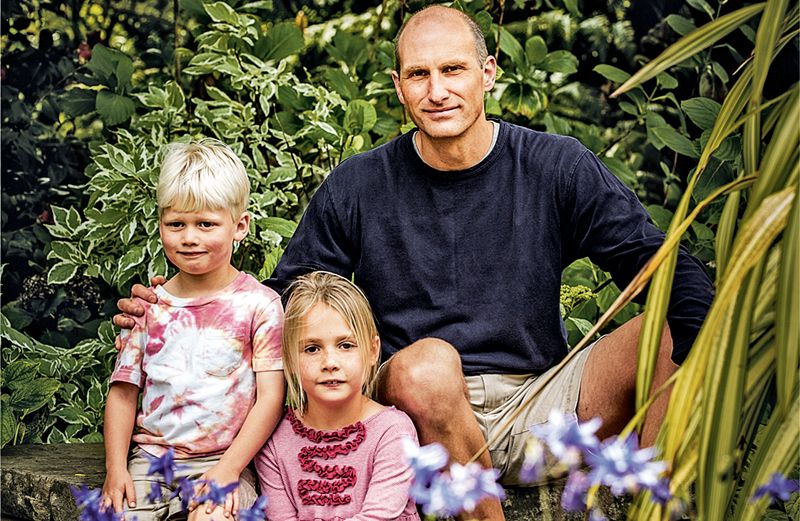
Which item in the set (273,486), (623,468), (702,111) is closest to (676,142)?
(702,111)

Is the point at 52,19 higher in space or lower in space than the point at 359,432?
higher

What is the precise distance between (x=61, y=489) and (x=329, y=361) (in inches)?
28.6

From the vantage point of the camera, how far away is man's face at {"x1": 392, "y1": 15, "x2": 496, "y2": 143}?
222 centimetres

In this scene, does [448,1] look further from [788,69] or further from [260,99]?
[788,69]

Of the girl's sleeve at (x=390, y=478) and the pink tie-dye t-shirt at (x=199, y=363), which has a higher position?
the pink tie-dye t-shirt at (x=199, y=363)

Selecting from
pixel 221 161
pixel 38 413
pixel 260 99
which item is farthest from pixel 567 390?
pixel 38 413

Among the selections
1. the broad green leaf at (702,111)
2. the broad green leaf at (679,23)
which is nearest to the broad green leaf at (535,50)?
the broad green leaf at (679,23)

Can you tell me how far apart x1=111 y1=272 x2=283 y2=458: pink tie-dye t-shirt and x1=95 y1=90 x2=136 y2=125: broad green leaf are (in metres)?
1.12

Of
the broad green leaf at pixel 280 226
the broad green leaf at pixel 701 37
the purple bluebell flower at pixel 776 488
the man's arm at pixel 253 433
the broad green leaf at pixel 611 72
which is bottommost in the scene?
the man's arm at pixel 253 433

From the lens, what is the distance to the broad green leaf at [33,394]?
8.79 ft

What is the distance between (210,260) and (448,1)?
5.59ft

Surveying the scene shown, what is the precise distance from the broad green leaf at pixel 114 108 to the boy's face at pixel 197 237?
110cm

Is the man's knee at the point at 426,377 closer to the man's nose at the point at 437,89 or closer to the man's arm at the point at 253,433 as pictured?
the man's arm at the point at 253,433

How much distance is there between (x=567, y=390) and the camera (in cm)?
216
